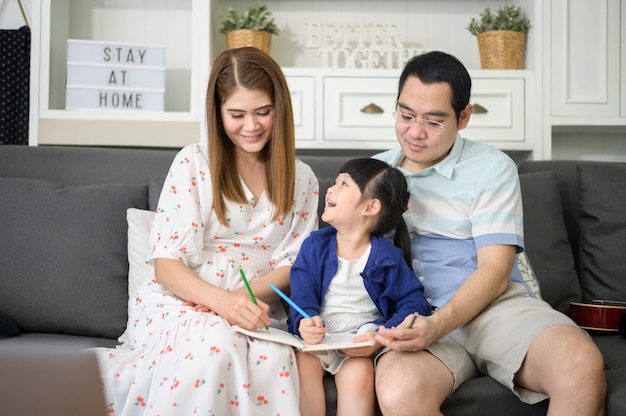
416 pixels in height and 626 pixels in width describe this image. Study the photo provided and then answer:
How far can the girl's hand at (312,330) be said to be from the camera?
4.73ft

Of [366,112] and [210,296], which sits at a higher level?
[366,112]

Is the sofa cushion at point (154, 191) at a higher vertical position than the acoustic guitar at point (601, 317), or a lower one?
higher

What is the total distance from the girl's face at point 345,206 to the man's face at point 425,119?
0.60ft

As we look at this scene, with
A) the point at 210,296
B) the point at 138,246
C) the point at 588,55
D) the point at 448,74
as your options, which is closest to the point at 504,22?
the point at 588,55

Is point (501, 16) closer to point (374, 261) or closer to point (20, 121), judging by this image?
point (374, 261)

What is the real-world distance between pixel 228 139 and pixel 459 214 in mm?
609

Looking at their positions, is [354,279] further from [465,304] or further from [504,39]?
[504,39]

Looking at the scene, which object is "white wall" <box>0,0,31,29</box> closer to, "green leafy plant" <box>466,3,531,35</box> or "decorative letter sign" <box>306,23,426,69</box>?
"decorative letter sign" <box>306,23,426,69</box>

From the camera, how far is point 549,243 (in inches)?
82.4

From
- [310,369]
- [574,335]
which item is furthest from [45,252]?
[574,335]

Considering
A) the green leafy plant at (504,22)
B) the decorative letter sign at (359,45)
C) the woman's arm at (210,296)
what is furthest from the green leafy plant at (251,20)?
the woman's arm at (210,296)

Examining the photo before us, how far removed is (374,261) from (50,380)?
1.08m

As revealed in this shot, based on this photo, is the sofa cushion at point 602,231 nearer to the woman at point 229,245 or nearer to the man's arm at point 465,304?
the man's arm at point 465,304

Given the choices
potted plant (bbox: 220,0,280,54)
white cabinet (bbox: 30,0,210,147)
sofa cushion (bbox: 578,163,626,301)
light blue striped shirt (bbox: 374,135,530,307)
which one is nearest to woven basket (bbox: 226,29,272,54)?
potted plant (bbox: 220,0,280,54)
